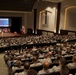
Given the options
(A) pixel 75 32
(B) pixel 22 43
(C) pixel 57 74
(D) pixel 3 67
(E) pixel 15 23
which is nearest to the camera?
(C) pixel 57 74

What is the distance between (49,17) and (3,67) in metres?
10.6

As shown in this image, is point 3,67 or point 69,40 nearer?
point 3,67

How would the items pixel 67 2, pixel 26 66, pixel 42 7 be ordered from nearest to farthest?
pixel 26 66 → pixel 67 2 → pixel 42 7

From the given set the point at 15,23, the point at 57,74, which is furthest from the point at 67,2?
the point at 57,74

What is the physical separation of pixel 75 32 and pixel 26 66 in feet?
31.8

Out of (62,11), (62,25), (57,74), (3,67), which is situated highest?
(62,11)

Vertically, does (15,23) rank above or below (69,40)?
above

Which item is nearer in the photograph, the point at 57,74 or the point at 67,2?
the point at 57,74

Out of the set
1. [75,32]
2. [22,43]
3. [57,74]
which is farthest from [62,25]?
[57,74]

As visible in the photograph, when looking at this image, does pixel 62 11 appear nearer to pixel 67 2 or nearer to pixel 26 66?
pixel 67 2

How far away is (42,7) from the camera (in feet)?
54.9

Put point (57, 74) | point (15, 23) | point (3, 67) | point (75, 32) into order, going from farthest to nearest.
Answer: point (15, 23) < point (75, 32) < point (3, 67) < point (57, 74)

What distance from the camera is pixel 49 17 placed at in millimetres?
15703

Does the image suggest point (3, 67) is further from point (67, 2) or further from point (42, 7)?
point (42, 7)
